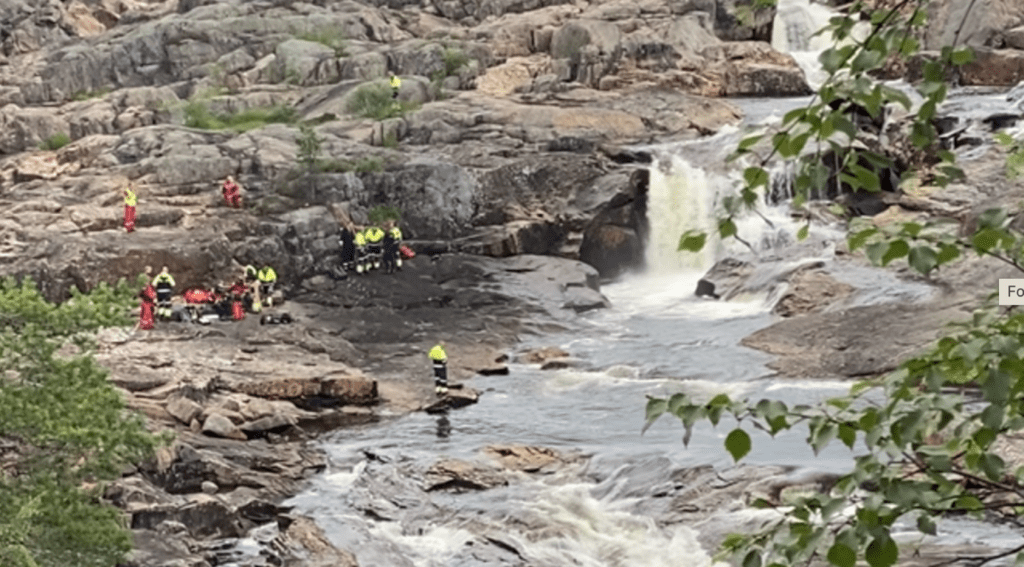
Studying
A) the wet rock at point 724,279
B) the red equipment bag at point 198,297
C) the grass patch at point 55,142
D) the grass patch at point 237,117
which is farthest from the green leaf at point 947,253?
the grass patch at point 55,142

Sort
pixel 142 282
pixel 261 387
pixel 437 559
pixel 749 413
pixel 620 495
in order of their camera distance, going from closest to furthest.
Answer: pixel 749 413 → pixel 142 282 → pixel 437 559 → pixel 620 495 → pixel 261 387

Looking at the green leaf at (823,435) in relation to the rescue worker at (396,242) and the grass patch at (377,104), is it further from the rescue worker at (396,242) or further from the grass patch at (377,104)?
the grass patch at (377,104)

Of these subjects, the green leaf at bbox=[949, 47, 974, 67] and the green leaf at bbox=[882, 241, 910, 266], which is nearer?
the green leaf at bbox=[882, 241, 910, 266]

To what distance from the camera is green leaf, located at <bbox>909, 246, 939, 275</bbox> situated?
3.91 m

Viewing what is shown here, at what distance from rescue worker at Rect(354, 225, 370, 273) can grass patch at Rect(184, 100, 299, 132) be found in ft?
32.8

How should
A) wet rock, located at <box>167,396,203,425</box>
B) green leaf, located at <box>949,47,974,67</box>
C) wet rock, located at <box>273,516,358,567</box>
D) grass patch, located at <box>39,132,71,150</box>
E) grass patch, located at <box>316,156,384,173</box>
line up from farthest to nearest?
grass patch, located at <box>39,132,71,150</box> < grass patch, located at <box>316,156,384,173</box> < wet rock, located at <box>167,396,203,425</box> < wet rock, located at <box>273,516,358,567</box> < green leaf, located at <box>949,47,974,67</box>

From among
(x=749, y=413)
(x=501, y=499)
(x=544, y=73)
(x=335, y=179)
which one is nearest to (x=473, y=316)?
(x=335, y=179)

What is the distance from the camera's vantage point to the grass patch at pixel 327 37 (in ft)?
176

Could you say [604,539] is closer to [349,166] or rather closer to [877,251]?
[877,251]

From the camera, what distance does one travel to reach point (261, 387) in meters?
28.5

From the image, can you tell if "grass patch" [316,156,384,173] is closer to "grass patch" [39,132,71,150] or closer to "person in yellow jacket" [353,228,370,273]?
"person in yellow jacket" [353,228,370,273]

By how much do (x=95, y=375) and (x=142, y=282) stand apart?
1354 mm

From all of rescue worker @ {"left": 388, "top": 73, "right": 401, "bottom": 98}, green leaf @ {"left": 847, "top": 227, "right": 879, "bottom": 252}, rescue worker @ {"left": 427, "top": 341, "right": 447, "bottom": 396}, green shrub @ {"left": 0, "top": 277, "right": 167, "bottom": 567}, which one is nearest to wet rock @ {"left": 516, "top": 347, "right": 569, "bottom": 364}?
rescue worker @ {"left": 427, "top": 341, "right": 447, "bottom": 396}

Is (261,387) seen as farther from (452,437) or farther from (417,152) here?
(417,152)
